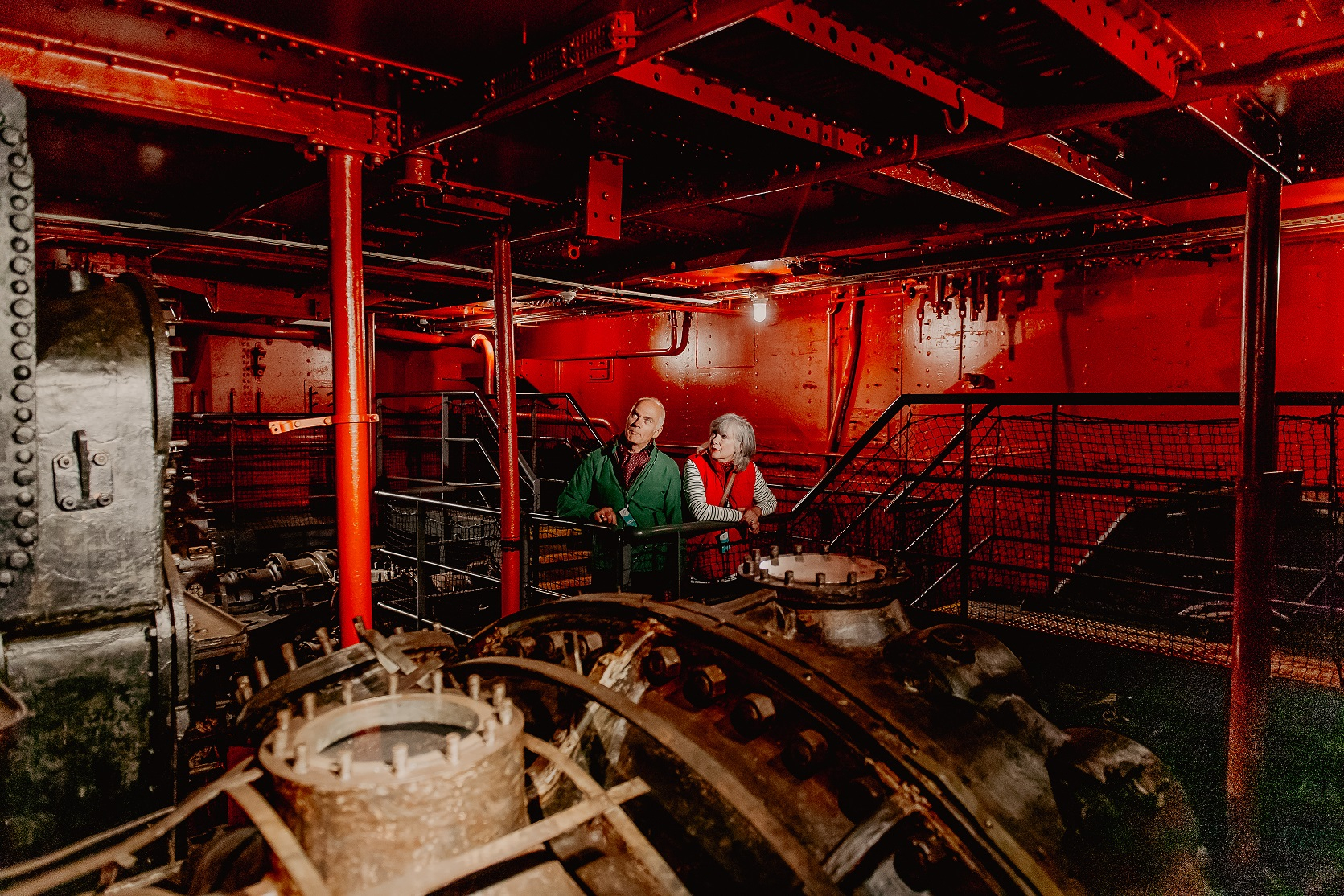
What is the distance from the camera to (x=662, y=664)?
6.96ft

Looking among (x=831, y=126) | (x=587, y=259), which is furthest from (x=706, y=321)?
(x=831, y=126)

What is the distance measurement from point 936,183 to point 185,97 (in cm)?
436

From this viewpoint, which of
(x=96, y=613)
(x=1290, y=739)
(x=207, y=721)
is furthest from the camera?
(x=207, y=721)

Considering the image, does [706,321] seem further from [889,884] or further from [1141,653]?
[889,884]

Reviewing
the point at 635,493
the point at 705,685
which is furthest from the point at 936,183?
the point at 705,685

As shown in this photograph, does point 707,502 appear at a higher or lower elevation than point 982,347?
lower

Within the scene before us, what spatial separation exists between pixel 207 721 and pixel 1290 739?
6.17m

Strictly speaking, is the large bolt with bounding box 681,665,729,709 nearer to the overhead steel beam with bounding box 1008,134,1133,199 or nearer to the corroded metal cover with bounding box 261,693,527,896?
the corroded metal cover with bounding box 261,693,527,896

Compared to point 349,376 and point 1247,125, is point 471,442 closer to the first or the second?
point 349,376

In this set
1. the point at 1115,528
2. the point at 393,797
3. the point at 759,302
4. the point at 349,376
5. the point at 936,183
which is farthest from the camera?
the point at 759,302

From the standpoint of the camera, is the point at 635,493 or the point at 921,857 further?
the point at 635,493

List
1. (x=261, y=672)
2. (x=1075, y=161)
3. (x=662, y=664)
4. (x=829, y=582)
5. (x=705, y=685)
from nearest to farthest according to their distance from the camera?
(x=705, y=685) < (x=662, y=664) < (x=261, y=672) < (x=829, y=582) < (x=1075, y=161)

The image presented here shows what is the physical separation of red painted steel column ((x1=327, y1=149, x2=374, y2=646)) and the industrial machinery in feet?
5.63

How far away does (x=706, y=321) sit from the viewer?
13.1 metres
